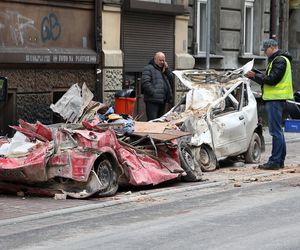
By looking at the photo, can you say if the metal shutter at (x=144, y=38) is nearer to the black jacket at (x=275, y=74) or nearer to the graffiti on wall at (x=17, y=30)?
the graffiti on wall at (x=17, y=30)

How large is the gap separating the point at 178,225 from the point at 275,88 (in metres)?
5.17

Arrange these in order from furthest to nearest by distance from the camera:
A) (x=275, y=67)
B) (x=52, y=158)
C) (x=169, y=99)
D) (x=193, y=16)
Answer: (x=193, y=16)
(x=169, y=99)
(x=275, y=67)
(x=52, y=158)

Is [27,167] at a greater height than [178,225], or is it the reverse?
[27,167]

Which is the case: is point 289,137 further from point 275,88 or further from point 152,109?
point 275,88

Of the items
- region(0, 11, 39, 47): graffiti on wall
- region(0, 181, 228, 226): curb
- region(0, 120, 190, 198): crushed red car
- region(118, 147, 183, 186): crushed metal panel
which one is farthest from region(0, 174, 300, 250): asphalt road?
region(0, 11, 39, 47): graffiti on wall

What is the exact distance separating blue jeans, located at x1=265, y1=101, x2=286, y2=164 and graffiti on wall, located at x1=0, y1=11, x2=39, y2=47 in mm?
4899

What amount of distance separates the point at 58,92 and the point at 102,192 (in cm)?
625

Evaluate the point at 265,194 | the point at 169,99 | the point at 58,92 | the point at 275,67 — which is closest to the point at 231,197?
the point at 265,194

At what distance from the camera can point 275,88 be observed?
514 inches

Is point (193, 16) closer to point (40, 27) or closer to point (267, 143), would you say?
point (267, 143)

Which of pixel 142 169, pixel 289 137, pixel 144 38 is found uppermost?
pixel 144 38

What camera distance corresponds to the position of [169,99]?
15469 millimetres

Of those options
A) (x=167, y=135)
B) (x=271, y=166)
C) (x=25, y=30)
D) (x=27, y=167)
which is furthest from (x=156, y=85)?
(x=27, y=167)

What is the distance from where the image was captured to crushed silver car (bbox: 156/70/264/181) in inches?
496
